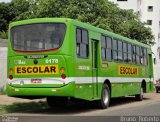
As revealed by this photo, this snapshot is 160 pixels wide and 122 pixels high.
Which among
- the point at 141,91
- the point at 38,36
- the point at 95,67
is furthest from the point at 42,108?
the point at 141,91

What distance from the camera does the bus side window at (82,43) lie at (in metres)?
16.5

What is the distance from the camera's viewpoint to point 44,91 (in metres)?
15.8

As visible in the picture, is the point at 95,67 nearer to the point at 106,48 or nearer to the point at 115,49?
the point at 106,48

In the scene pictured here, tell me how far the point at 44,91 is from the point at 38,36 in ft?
6.82

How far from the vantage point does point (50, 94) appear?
1572 cm

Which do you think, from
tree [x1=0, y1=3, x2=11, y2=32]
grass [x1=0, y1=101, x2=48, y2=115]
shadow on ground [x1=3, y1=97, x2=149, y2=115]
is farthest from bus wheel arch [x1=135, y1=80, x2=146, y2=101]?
tree [x1=0, y1=3, x2=11, y2=32]

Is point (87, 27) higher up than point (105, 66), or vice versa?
point (87, 27)

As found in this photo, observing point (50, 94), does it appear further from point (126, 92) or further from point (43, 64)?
point (126, 92)

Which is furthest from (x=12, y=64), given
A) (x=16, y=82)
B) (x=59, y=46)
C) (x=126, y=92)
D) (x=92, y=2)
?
(x=92, y=2)

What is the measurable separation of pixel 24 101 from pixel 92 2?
1000 inches

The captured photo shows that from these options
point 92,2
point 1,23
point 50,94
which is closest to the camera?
point 50,94

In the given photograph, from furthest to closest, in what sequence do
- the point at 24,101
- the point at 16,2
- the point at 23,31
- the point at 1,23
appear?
the point at 1,23 → the point at 16,2 → the point at 24,101 → the point at 23,31

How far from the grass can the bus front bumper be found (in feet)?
2.53

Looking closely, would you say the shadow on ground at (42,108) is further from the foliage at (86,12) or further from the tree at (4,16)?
the tree at (4,16)
